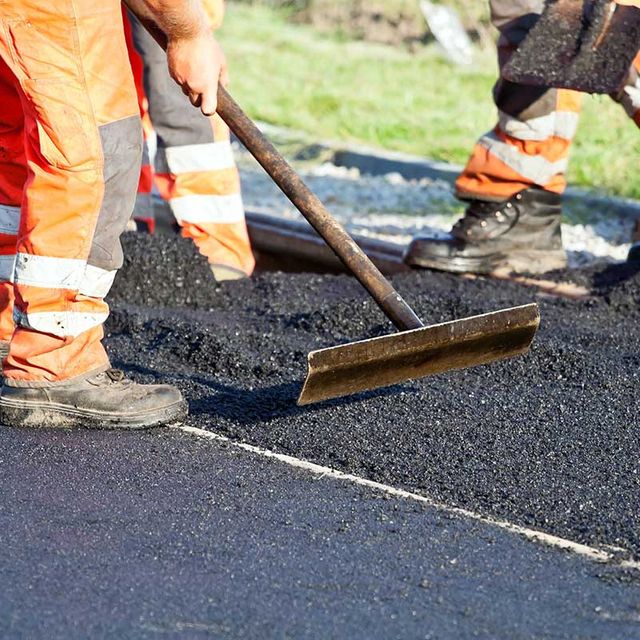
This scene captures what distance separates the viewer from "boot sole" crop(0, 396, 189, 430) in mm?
3574

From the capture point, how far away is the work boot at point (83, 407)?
11.7 feet

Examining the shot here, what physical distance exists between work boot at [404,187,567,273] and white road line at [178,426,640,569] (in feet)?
6.99

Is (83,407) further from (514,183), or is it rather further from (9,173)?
(514,183)

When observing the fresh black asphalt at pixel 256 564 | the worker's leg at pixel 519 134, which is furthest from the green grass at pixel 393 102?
the fresh black asphalt at pixel 256 564

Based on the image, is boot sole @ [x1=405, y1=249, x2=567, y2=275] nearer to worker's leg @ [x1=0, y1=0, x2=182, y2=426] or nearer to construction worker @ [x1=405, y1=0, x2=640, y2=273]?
construction worker @ [x1=405, y1=0, x2=640, y2=273]

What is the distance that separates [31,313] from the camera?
3.46 metres

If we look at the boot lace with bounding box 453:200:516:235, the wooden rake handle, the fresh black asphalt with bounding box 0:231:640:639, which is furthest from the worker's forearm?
the boot lace with bounding box 453:200:516:235

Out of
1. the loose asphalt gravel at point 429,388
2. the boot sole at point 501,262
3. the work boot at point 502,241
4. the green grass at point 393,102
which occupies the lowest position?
the green grass at point 393,102

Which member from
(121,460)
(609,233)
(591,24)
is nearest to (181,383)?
(121,460)

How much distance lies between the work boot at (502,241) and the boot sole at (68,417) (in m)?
2.14

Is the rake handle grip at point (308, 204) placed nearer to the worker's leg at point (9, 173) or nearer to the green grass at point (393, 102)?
the worker's leg at point (9, 173)

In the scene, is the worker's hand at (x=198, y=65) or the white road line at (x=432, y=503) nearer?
the white road line at (x=432, y=503)

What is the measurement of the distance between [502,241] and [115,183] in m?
2.45

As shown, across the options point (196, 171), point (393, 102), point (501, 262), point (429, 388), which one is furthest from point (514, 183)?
point (393, 102)
